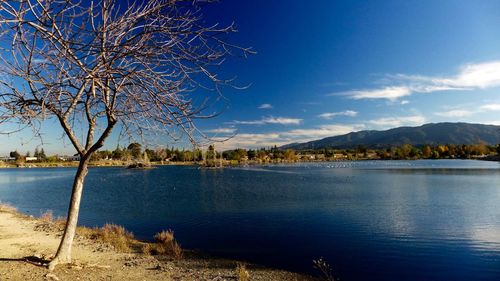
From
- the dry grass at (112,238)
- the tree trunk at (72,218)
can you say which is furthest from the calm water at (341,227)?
the tree trunk at (72,218)

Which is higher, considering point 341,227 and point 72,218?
point 72,218

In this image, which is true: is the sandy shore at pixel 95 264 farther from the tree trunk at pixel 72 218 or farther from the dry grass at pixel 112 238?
the dry grass at pixel 112 238

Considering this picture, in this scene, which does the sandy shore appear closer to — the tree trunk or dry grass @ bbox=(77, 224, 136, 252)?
the tree trunk

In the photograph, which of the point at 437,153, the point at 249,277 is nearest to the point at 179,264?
the point at 249,277

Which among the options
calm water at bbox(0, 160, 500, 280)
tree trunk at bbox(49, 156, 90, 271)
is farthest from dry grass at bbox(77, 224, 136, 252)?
tree trunk at bbox(49, 156, 90, 271)

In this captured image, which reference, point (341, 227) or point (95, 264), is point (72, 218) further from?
point (341, 227)

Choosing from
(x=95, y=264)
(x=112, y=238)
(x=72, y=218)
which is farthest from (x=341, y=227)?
(x=72, y=218)

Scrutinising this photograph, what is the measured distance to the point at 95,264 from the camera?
36.2 ft

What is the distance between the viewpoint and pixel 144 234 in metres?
21.7

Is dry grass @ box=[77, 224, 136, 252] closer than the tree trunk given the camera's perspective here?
No

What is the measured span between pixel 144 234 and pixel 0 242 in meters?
8.42

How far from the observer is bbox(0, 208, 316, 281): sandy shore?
9.61m

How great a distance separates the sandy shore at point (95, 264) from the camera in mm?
9609

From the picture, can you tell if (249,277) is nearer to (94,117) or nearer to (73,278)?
(73,278)
